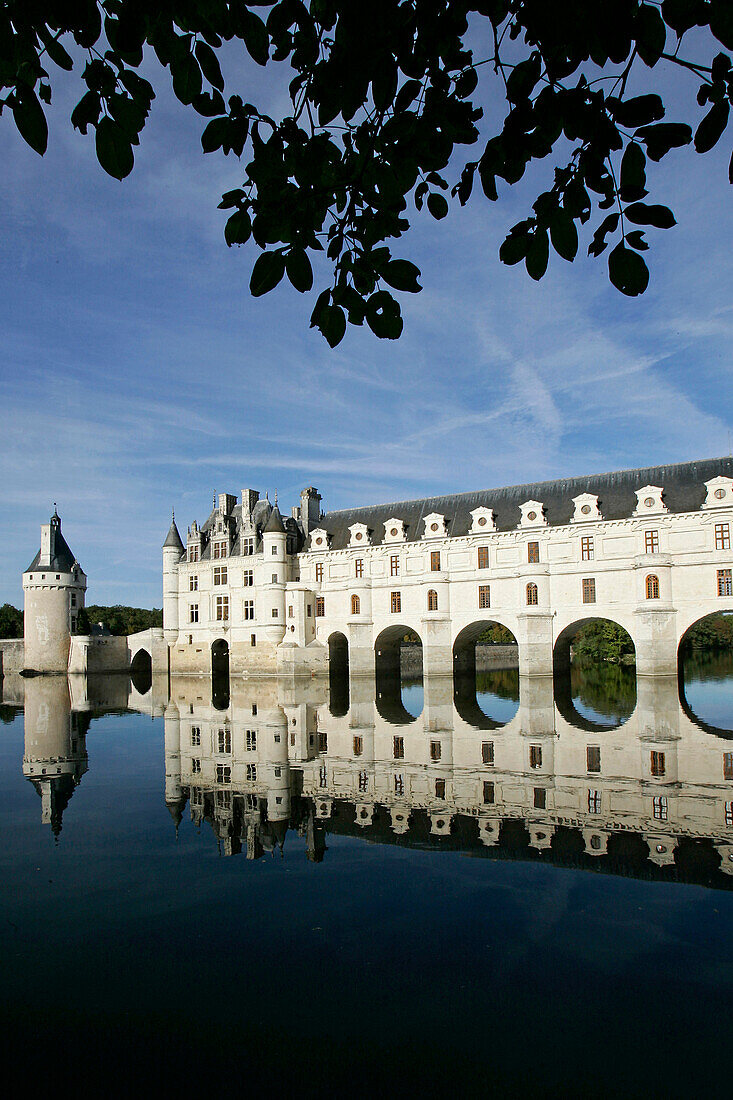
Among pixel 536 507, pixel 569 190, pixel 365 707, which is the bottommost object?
pixel 365 707

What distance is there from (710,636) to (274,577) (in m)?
45.3

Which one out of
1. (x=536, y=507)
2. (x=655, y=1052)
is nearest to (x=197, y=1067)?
(x=655, y=1052)

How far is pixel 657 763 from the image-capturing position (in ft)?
41.6

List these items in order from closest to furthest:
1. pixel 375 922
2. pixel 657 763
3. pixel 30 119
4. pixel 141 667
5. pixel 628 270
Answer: pixel 30 119
pixel 628 270
pixel 375 922
pixel 657 763
pixel 141 667

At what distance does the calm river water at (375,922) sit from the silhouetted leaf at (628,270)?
4.40 meters

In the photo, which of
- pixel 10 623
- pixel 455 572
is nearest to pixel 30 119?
pixel 455 572

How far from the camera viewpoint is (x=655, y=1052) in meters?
4.32

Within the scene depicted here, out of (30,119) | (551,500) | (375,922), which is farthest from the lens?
(551,500)

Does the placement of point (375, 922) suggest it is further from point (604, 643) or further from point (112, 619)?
point (112, 619)

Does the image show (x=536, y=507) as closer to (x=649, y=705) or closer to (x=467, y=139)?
(x=649, y=705)

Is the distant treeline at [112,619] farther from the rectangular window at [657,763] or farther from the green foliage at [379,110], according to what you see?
the green foliage at [379,110]

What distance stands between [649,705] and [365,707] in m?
9.68

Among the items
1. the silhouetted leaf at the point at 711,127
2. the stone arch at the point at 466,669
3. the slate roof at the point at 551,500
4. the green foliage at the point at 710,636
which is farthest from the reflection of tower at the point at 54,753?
the green foliage at the point at 710,636

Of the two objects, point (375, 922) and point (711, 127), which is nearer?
point (711, 127)
